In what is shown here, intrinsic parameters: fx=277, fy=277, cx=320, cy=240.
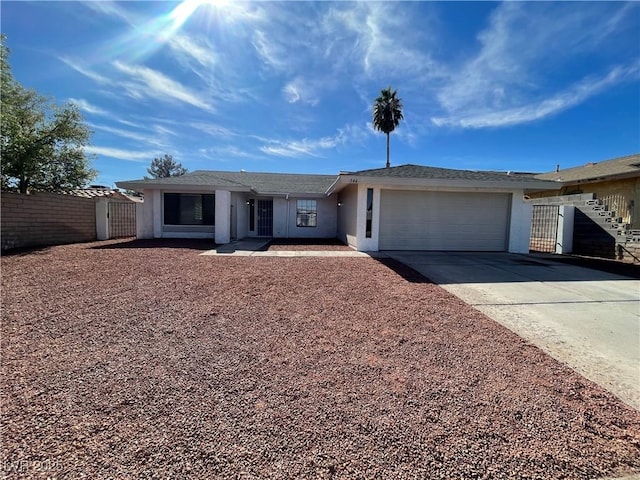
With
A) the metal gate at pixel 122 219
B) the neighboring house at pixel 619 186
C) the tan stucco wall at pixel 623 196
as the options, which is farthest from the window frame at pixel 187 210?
the tan stucco wall at pixel 623 196

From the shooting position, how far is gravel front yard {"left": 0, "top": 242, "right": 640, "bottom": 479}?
5.74 ft

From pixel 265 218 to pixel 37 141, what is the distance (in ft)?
42.7

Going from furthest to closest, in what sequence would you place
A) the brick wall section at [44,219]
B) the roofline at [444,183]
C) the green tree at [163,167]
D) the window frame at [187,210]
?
the green tree at [163,167], the window frame at [187,210], the roofline at [444,183], the brick wall section at [44,219]

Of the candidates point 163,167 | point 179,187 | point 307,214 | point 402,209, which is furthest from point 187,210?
point 163,167

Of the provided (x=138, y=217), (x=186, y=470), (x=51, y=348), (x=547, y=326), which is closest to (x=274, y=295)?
(x=51, y=348)

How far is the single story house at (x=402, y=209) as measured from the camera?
10648 millimetres

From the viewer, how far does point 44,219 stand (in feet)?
36.0

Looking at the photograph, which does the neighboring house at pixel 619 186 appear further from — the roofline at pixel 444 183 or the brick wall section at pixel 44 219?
the brick wall section at pixel 44 219

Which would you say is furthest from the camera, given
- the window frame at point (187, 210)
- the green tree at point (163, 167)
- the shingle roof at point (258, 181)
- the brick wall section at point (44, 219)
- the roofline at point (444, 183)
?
the green tree at point (163, 167)

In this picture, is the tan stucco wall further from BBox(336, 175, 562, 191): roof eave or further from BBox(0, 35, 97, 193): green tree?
BBox(0, 35, 97, 193): green tree

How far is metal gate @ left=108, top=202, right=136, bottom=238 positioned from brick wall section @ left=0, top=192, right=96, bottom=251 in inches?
31.2

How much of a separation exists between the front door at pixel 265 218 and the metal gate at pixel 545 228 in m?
13.5

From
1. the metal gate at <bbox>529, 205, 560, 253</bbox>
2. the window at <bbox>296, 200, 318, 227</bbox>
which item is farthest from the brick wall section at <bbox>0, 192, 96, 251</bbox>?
the metal gate at <bbox>529, 205, 560, 253</bbox>

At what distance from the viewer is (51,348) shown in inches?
121
